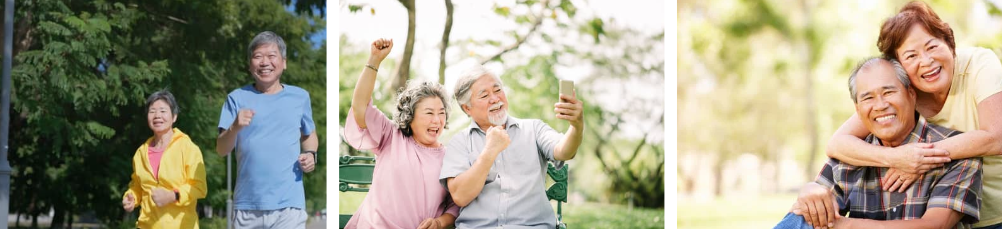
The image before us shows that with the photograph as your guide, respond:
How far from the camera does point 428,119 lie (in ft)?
15.1

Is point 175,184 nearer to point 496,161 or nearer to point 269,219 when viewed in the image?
point 269,219

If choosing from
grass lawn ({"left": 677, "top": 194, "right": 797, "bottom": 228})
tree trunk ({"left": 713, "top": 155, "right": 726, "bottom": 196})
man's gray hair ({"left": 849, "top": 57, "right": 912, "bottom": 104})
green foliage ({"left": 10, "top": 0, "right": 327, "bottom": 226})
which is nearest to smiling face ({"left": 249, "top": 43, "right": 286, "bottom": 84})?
green foliage ({"left": 10, "top": 0, "right": 327, "bottom": 226})

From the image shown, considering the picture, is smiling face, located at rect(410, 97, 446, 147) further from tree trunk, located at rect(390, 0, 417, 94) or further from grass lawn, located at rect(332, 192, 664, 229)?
grass lawn, located at rect(332, 192, 664, 229)

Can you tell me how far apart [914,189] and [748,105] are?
12.7ft

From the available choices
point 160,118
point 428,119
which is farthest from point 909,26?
point 160,118

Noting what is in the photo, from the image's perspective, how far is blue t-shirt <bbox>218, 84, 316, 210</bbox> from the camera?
510cm

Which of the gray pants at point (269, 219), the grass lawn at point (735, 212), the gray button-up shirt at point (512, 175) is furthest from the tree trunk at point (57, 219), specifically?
the grass lawn at point (735, 212)

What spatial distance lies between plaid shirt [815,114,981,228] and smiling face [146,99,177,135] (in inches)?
127

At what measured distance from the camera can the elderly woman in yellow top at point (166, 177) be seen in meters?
5.17

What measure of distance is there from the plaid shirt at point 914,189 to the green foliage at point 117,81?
2.85 metres

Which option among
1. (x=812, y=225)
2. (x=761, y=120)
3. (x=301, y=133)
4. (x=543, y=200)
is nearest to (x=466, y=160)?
(x=543, y=200)

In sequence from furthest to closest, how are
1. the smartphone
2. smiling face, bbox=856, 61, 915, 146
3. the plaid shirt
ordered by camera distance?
the smartphone, smiling face, bbox=856, 61, 915, 146, the plaid shirt

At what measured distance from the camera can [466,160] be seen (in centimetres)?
453

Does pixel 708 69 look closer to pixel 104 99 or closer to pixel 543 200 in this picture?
pixel 543 200
